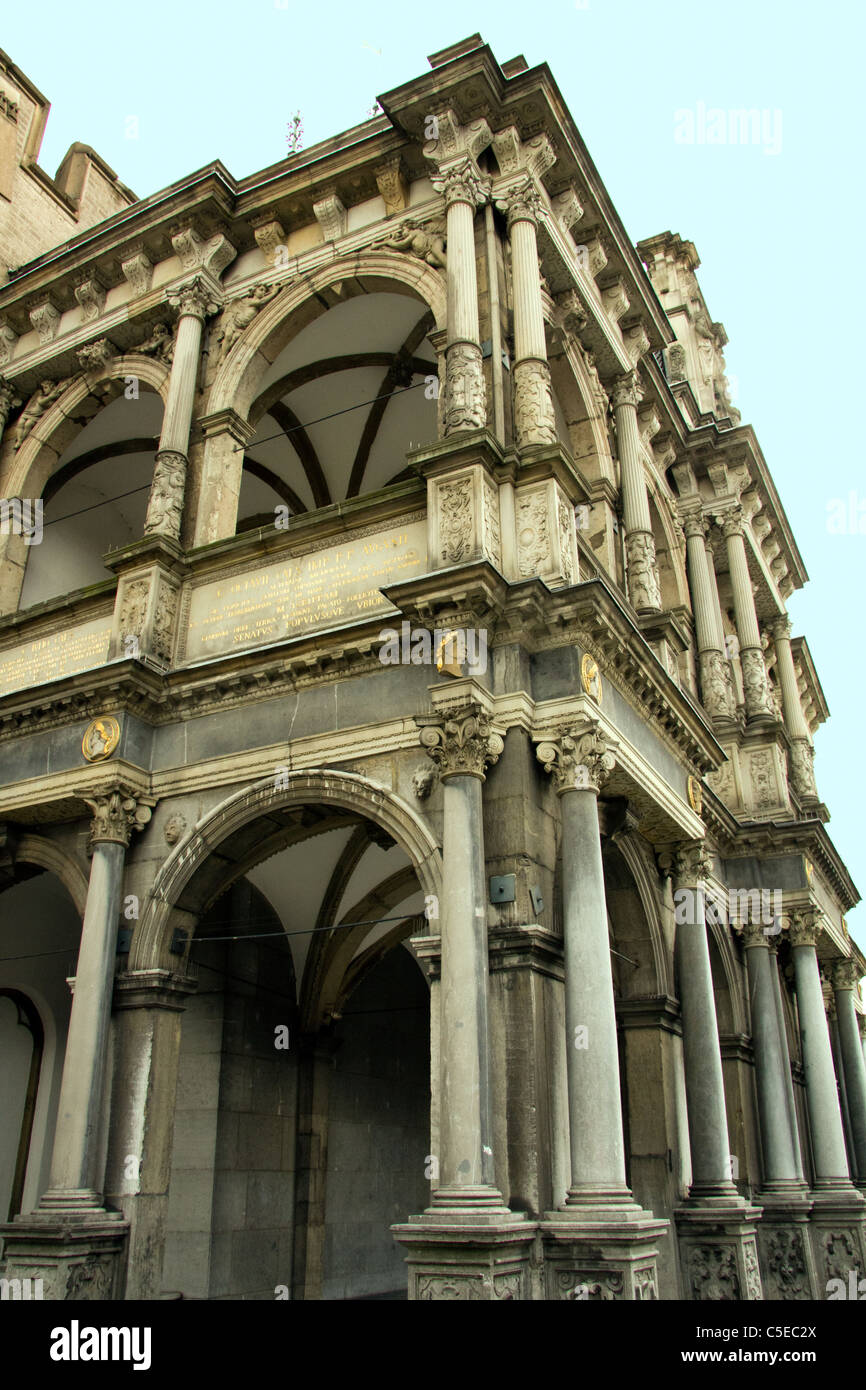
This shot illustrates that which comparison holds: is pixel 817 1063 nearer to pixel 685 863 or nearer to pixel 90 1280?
pixel 685 863

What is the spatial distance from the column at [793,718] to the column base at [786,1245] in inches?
277

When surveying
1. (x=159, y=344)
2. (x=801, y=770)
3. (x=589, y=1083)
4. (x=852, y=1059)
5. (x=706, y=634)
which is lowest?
(x=589, y=1083)

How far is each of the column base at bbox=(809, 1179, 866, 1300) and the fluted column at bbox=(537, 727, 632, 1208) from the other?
7.87 m

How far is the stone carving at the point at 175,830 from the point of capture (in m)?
10.6

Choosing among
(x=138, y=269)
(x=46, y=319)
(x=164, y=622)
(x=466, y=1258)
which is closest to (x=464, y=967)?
(x=466, y=1258)

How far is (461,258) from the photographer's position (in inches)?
448

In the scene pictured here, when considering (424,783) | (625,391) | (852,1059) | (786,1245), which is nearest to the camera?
(424,783)

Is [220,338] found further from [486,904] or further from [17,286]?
[486,904]

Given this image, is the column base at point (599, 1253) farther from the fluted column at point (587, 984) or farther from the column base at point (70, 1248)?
the column base at point (70, 1248)

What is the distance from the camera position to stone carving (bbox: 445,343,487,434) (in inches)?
411

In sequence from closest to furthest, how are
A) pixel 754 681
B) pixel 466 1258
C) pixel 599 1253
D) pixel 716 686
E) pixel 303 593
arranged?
1. pixel 466 1258
2. pixel 599 1253
3. pixel 303 593
4. pixel 716 686
5. pixel 754 681

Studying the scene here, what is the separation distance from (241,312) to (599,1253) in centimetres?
1114

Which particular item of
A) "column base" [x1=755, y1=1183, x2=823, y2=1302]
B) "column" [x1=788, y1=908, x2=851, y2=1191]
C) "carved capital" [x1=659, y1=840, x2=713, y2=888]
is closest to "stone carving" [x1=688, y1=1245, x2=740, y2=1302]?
"column base" [x1=755, y1=1183, x2=823, y2=1302]

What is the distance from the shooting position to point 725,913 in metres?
15.7
